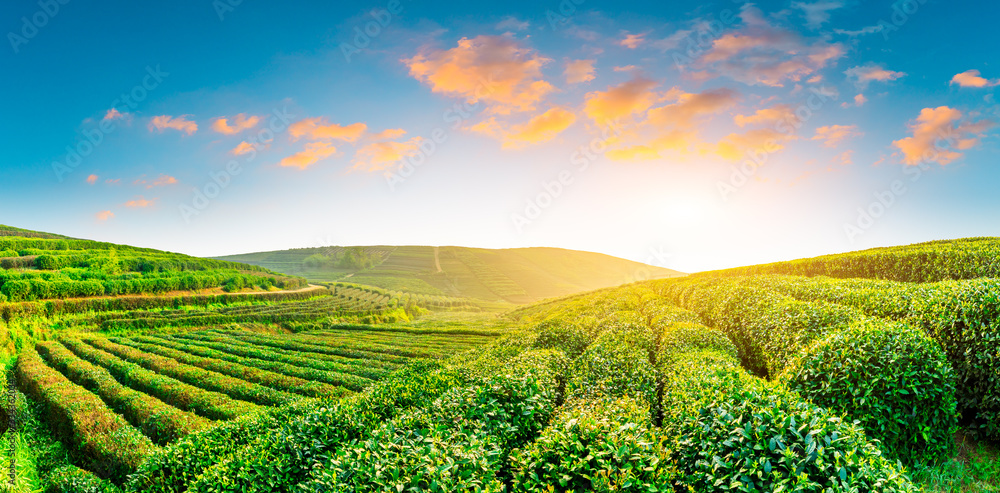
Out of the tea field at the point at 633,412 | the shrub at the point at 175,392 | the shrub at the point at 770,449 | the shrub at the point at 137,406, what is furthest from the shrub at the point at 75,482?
the shrub at the point at 770,449

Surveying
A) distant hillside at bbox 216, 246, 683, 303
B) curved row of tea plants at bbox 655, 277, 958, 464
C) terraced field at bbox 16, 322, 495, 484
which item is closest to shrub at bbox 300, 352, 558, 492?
curved row of tea plants at bbox 655, 277, 958, 464

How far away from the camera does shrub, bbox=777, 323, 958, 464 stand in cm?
757

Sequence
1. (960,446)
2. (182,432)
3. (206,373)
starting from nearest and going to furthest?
(960,446) → (182,432) → (206,373)

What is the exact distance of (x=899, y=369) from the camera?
757cm

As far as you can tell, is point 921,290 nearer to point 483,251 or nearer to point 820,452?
point 820,452

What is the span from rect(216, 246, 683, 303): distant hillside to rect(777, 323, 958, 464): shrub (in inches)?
4387

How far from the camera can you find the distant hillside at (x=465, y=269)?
126 metres

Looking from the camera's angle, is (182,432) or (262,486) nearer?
(262,486)

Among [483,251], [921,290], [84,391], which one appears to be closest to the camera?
[921,290]

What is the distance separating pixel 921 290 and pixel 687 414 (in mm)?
8666

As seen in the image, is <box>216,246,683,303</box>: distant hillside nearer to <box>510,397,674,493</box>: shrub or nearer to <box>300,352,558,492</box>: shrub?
<box>300,352,558,492</box>: shrub

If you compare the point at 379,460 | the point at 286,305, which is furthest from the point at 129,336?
the point at 379,460

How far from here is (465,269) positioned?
14312cm

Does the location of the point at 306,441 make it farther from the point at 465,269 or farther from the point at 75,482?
the point at 465,269
